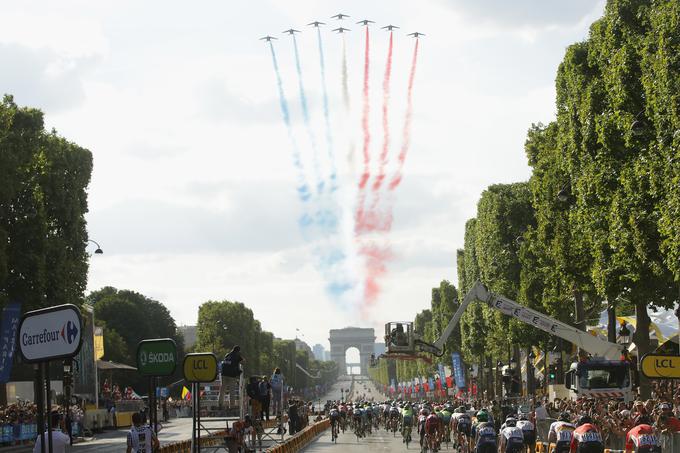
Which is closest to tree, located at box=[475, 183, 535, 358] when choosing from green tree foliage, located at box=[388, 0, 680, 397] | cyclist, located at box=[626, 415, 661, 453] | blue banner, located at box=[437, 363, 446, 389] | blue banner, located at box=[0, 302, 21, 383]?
green tree foliage, located at box=[388, 0, 680, 397]

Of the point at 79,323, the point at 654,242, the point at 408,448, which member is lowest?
the point at 408,448

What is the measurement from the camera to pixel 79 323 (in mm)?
11469

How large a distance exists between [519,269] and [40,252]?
Result: 2832 cm

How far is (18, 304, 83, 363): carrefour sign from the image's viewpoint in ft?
37.8

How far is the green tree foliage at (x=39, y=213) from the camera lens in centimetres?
5247

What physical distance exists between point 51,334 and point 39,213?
45.7m

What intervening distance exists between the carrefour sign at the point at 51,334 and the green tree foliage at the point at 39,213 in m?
38.4

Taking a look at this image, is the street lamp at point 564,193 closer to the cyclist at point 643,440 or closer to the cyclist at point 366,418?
the cyclist at point 366,418

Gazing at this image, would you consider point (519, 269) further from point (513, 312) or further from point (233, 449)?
point (233, 449)

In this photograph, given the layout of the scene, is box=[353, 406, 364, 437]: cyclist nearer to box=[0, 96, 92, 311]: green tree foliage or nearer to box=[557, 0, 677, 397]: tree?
box=[0, 96, 92, 311]: green tree foliage

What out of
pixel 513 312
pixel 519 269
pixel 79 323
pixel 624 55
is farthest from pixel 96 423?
pixel 79 323

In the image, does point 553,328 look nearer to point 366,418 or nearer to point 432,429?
point 432,429

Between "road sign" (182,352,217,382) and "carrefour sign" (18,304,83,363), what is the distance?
807 cm

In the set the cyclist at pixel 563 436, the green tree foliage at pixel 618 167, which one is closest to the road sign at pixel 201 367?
the cyclist at pixel 563 436
